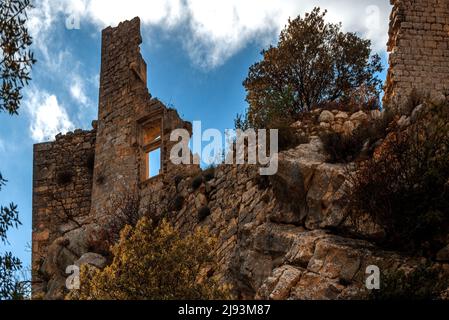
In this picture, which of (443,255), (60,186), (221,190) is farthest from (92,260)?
(443,255)

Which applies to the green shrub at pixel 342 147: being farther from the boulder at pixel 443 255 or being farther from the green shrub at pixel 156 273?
the green shrub at pixel 156 273

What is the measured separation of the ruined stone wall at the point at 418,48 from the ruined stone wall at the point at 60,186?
9.43m

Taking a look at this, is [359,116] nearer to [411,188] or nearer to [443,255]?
[411,188]

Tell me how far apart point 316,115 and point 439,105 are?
3.85 meters

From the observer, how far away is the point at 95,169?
19312 mm

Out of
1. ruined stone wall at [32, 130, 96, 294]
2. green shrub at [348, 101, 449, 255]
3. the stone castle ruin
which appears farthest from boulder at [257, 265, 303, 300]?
ruined stone wall at [32, 130, 96, 294]

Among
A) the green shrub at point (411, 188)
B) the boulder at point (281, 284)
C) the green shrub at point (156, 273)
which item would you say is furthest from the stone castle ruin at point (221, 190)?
the green shrub at point (156, 273)

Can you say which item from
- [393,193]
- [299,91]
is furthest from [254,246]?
[299,91]

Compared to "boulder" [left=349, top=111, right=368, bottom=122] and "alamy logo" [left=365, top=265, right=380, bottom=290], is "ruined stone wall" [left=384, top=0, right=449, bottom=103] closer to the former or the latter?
"boulder" [left=349, top=111, right=368, bottom=122]

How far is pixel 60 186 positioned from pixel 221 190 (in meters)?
6.90

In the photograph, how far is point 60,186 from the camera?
65.7 ft

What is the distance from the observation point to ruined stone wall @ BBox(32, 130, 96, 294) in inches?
758

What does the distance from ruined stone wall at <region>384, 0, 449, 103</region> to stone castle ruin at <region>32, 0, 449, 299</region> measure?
2cm

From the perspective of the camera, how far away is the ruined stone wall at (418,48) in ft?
47.5
